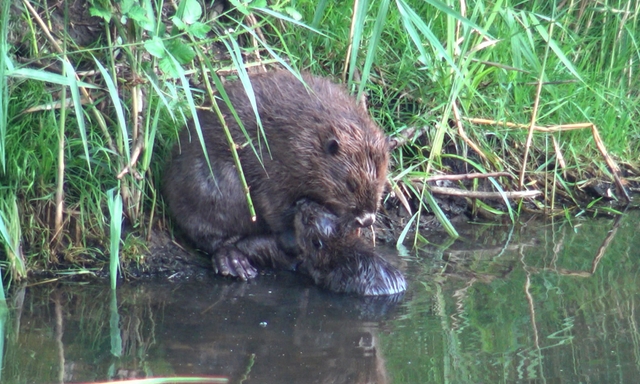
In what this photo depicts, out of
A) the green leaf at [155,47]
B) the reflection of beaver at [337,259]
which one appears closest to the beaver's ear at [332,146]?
the reflection of beaver at [337,259]

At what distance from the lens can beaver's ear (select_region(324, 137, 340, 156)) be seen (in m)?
4.02

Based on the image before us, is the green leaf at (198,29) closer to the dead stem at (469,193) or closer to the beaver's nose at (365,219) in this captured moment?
the beaver's nose at (365,219)

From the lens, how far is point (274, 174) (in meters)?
4.14

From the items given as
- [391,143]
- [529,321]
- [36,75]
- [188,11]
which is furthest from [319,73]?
[529,321]

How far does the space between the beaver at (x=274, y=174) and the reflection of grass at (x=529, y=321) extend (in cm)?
58

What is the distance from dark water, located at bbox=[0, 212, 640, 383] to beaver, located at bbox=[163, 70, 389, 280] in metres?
0.25

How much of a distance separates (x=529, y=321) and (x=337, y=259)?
0.86 meters

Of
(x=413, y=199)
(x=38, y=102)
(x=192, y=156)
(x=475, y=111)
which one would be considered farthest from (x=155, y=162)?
(x=475, y=111)

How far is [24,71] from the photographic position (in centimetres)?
334

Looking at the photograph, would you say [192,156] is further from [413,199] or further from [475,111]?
[475,111]

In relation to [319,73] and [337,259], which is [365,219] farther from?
[319,73]

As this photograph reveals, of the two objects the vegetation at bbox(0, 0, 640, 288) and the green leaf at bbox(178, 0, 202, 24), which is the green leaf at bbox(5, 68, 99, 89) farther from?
the green leaf at bbox(178, 0, 202, 24)

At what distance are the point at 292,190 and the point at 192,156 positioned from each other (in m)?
0.46

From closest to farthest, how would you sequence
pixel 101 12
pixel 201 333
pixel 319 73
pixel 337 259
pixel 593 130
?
pixel 201 333
pixel 101 12
pixel 337 259
pixel 319 73
pixel 593 130
